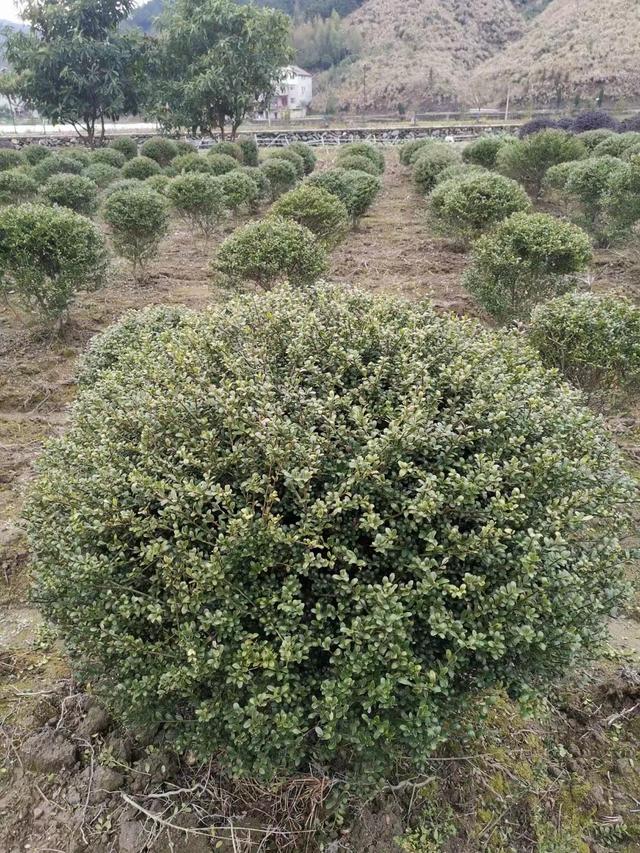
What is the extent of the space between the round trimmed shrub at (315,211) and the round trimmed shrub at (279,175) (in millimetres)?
6992

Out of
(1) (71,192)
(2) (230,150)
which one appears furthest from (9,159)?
(1) (71,192)

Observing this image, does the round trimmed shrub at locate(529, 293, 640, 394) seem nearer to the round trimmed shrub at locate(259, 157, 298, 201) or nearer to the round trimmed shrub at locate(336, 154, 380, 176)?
the round trimmed shrub at locate(259, 157, 298, 201)

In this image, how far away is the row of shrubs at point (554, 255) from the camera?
14.0 feet

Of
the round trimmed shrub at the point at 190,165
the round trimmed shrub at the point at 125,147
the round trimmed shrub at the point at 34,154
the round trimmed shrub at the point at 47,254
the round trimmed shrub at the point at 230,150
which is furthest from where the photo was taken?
the round trimmed shrub at the point at 125,147

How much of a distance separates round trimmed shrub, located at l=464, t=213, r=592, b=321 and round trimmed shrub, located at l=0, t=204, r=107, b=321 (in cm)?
495

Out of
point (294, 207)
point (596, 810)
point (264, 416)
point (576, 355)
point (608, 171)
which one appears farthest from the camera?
point (608, 171)

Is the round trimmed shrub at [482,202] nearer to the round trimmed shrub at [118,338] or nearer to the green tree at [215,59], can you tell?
the round trimmed shrub at [118,338]

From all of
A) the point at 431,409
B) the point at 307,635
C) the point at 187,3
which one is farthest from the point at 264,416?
the point at 187,3

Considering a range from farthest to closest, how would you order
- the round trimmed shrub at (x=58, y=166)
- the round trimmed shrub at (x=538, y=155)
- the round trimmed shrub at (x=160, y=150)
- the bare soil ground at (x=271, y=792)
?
the round trimmed shrub at (x=160, y=150) < the round trimmed shrub at (x=58, y=166) < the round trimmed shrub at (x=538, y=155) < the bare soil ground at (x=271, y=792)

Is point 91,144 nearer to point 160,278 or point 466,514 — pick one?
point 160,278

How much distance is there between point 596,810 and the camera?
2398 mm

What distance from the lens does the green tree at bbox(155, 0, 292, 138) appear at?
23.9 metres

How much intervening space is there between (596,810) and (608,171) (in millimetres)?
11048

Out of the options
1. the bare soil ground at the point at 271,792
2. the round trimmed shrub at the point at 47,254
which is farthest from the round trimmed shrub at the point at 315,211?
the bare soil ground at the point at 271,792
